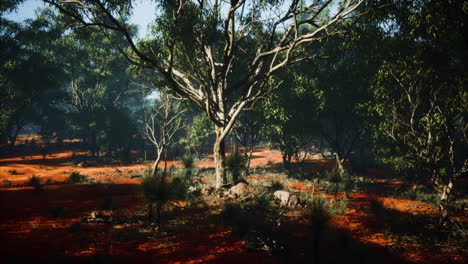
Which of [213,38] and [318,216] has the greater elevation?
[213,38]

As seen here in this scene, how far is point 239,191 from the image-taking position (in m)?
13.0

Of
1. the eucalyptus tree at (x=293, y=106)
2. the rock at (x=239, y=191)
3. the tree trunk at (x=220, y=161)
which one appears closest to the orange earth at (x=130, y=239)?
the rock at (x=239, y=191)

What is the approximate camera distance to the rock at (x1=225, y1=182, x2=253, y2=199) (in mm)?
12783

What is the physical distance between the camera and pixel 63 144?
4241cm

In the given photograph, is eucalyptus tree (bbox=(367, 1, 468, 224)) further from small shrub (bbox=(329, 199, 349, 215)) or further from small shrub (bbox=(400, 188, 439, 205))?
small shrub (bbox=(400, 188, 439, 205))

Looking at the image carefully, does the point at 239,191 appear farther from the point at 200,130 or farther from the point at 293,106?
the point at 200,130

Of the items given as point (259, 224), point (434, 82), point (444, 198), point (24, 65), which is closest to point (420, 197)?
point (444, 198)

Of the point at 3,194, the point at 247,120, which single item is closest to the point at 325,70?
the point at 247,120

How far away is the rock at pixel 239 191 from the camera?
41.9 feet

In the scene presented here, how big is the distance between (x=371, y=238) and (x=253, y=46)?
15.9 m

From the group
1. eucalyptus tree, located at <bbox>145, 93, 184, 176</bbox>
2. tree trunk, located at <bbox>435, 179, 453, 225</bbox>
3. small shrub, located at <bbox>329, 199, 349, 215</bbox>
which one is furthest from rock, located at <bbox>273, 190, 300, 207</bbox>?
eucalyptus tree, located at <bbox>145, 93, 184, 176</bbox>

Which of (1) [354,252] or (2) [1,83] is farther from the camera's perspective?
(2) [1,83]

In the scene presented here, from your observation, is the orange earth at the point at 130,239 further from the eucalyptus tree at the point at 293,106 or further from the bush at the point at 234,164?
the eucalyptus tree at the point at 293,106

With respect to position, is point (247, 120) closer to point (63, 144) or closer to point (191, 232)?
point (191, 232)
